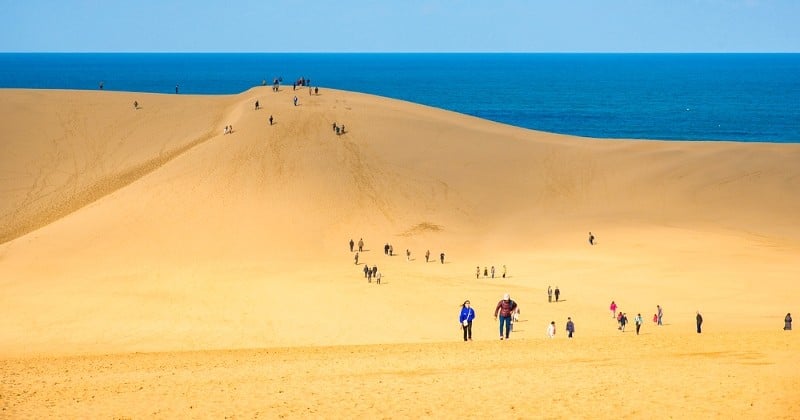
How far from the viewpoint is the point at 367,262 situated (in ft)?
136

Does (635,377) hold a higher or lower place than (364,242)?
lower

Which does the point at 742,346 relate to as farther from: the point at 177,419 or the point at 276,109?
the point at 276,109

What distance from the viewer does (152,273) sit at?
39.1m

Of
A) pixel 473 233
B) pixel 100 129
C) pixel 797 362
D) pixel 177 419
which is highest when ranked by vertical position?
pixel 100 129

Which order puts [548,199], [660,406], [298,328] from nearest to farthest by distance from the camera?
[660,406]
[298,328]
[548,199]

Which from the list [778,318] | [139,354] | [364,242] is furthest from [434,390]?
[364,242]

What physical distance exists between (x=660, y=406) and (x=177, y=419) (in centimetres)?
753

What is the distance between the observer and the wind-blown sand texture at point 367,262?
55.9ft

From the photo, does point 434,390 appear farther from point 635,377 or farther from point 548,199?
point 548,199

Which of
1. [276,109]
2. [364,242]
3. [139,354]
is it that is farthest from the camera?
[276,109]

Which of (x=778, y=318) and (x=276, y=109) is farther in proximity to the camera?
(x=276, y=109)

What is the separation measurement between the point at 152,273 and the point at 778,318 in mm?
23057

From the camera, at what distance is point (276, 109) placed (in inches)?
2341

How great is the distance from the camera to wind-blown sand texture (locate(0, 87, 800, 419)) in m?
17.0
